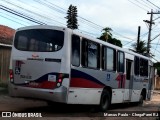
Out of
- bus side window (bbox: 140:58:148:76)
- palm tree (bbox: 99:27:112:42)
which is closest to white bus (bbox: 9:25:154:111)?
bus side window (bbox: 140:58:148:76)

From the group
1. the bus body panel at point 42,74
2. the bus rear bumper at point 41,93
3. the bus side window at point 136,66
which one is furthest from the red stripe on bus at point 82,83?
the bus side window at point 136,66

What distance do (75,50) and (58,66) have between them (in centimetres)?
97

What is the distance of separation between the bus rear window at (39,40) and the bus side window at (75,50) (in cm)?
48

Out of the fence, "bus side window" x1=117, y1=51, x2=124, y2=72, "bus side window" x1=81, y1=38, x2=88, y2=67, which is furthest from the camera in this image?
the fence

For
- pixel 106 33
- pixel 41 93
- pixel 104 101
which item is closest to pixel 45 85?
pixel 41 93

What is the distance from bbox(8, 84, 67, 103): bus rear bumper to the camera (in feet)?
43.3

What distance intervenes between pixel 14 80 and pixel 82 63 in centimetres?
246

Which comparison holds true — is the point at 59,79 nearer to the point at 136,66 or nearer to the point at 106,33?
the point at 136,66

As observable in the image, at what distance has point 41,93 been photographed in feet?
44.1

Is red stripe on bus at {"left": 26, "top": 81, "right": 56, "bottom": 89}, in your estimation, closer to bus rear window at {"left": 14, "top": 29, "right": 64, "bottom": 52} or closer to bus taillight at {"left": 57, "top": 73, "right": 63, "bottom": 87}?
bus taillight at {"left": 57, "top": 73, "right": 63, "bottom": 87}

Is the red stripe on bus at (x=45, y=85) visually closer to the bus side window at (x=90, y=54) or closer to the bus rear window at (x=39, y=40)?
the bus rear window at (x=39, y=40)

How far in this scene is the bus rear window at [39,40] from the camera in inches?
542

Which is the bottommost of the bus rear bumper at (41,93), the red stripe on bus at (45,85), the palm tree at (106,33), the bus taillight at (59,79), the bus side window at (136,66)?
the bus rear bumper at (41,93)

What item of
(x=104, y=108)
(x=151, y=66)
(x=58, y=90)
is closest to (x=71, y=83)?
(x=58, y=90)
